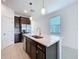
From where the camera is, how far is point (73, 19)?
378cm

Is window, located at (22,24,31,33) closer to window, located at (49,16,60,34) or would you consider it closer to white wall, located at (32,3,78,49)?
window, located at (49,16,60,34)

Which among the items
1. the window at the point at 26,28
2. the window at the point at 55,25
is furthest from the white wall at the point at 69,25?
the window at the point at 26,28

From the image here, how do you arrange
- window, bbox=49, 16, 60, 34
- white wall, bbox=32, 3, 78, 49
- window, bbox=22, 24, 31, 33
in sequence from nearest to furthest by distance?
1. white wall, bbox=32, 3, 78, 49
2. window, bbox=49, 16, 60, 34
3. window, bbox=22, 24, 31, 33

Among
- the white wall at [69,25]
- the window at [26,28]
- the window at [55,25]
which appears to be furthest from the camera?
the window at [26,28]

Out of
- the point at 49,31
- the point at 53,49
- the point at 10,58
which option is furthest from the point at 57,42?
the point at 49,31

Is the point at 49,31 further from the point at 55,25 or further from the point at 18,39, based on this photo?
the point at 18,39

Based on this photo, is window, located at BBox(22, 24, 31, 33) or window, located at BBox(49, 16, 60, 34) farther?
window, located at BBox(22, 24, 31, 33)

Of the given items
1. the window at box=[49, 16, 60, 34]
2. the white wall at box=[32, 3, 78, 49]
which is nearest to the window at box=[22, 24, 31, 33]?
the window at box=[49, 16, 60, 34]

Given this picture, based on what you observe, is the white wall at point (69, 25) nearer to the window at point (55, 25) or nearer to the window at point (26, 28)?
the window at point (55, 25)

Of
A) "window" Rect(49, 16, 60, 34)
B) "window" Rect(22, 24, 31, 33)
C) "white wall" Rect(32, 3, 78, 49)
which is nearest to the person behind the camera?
"white wall" Rect(32, 3, 78, 49)

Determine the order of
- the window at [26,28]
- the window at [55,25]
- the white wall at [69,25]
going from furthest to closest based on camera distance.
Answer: the window at [26,28], the window at [55,25], the white wall at [69,25]

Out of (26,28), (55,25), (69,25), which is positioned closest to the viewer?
(69,25)

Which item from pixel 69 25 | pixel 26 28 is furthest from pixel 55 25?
pixel 26 28

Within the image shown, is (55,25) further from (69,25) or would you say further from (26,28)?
(26,28)
